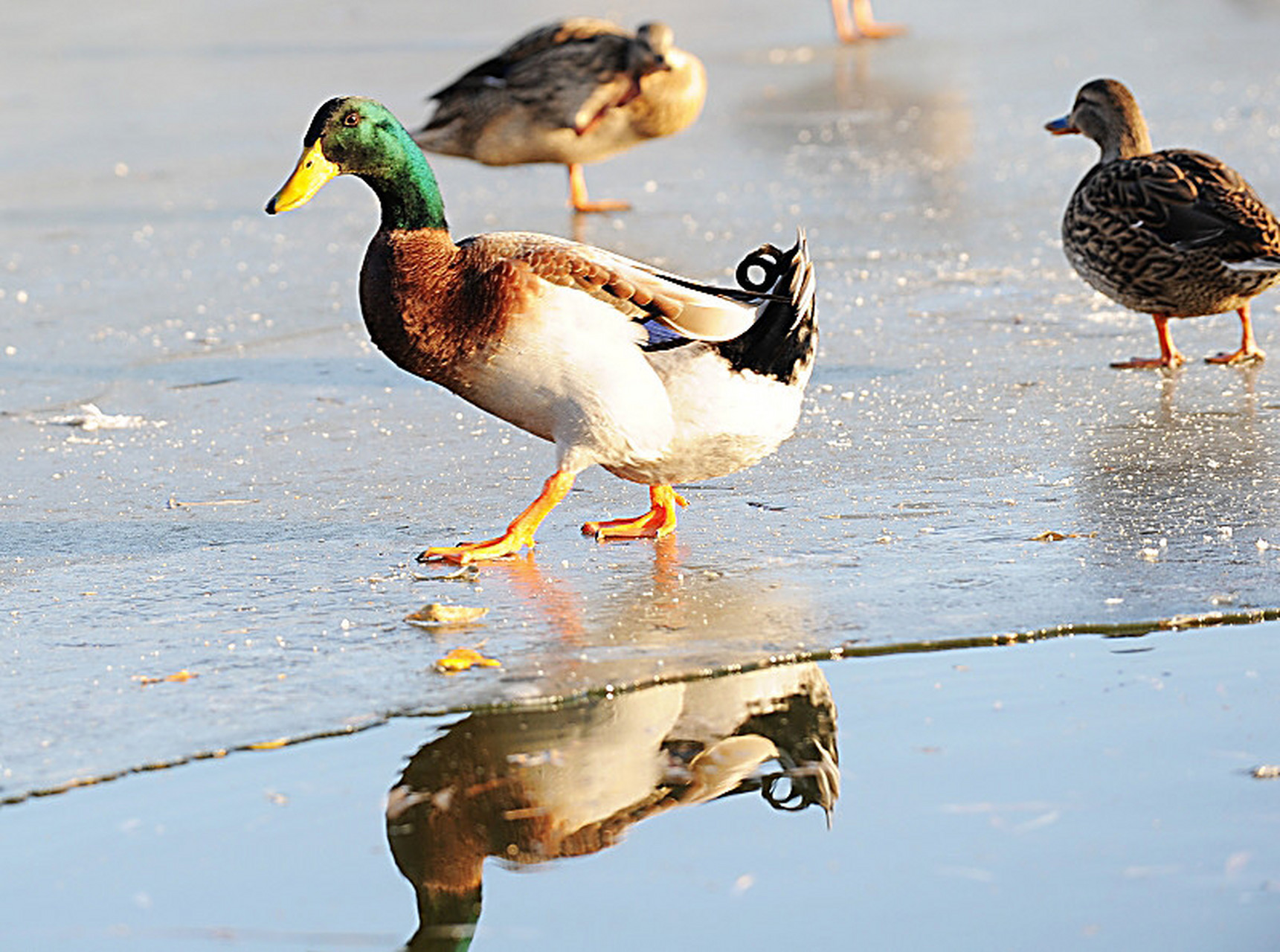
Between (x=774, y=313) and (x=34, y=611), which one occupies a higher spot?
(x=774, y=313)

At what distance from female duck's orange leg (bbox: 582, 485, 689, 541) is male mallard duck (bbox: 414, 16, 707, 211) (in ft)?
14.7

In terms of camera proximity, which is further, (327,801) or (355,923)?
(327,801)

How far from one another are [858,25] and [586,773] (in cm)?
1198

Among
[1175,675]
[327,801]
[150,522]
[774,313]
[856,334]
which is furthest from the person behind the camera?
[856,334]

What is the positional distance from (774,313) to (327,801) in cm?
179

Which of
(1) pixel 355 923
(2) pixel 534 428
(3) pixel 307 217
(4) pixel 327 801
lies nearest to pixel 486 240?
(2) pixel 534 428

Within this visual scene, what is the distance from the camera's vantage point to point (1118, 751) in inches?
119

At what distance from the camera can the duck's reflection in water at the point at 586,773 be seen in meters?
2.80

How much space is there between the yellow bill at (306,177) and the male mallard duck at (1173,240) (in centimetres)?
258

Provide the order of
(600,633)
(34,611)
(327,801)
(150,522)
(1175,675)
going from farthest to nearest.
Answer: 1. (150,522)
2. (34,611)
3. (600,633)
4. (1175,675)
5. (327,801)

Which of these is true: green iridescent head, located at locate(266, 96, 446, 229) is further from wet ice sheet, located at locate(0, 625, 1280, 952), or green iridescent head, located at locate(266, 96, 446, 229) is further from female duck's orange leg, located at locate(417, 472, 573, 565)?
wet ice sheet, located at locate(0, 625, 1280, 952)

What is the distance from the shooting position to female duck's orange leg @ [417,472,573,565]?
4.21m

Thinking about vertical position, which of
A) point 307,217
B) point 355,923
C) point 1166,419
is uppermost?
point 355,923

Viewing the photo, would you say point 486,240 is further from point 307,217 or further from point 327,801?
point 307,217
